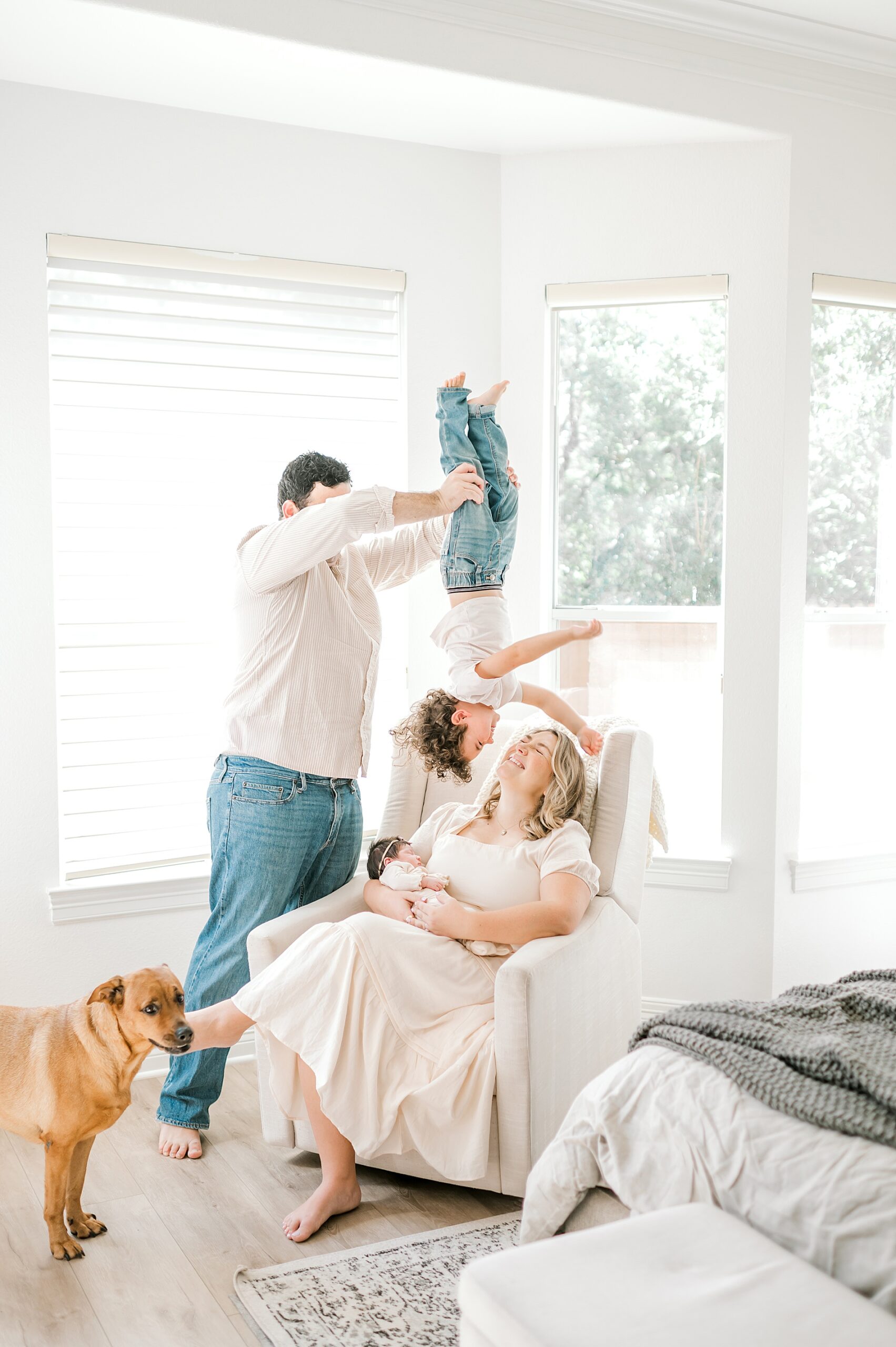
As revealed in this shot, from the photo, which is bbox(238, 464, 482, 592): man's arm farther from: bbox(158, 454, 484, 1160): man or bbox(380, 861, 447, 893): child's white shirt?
bbox(380, 861, 447, 893): child's white shirt

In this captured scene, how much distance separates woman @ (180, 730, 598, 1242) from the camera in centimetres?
212

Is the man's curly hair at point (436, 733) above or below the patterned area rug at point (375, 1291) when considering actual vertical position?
above

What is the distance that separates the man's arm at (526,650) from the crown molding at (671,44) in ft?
5.30

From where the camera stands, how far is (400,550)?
2730 mm

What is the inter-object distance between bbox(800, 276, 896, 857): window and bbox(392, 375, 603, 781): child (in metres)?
1.21

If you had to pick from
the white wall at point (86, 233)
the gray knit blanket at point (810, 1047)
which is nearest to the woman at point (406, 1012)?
the gray knit blanket at point (810, 1047)

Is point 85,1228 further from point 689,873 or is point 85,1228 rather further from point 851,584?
point 851,584

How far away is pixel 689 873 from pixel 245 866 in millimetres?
1447

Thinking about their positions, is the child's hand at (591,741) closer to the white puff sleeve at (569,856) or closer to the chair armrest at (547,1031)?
the white puff sleeve at (569,856)

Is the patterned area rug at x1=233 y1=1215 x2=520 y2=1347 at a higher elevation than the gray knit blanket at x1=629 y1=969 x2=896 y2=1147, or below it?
below

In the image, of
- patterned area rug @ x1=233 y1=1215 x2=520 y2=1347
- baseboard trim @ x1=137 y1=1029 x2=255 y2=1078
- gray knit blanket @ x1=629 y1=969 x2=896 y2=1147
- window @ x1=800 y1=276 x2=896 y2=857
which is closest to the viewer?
gray knit blanket @ x1=629 y1=969 x2=896 y2=1147

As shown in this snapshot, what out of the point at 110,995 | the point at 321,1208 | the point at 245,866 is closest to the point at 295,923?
the point at 245,866

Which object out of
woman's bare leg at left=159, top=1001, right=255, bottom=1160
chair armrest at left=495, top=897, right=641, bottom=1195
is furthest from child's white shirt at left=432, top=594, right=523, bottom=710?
woman's bare leg at left=159, top=1001, right=255, bottom=1160

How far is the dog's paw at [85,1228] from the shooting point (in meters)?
2.11
